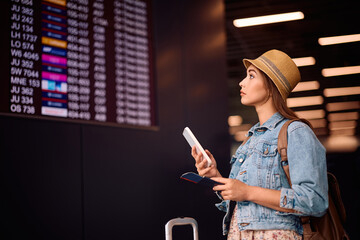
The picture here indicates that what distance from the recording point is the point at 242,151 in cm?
212

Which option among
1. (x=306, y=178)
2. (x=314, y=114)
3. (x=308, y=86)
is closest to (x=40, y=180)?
(x=306, y=178)

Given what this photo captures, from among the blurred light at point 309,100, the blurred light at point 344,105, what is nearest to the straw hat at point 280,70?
the blurred light at point 344,105

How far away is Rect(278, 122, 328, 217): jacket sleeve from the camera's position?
1793 mm

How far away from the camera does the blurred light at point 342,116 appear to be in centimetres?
800

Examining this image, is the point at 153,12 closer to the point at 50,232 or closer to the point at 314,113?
the point at 50,232

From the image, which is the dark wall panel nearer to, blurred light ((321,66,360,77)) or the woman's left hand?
the woman's left hand

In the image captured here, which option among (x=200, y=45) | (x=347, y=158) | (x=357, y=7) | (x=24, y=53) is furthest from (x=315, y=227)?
(x=357, y=7)

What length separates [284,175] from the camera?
76.5 inches

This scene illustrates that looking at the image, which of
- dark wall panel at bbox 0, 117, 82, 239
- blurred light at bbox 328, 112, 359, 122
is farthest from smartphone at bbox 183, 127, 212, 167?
blurred light at bbox 328, 112, 359, 122

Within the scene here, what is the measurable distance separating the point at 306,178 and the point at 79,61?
2067mm

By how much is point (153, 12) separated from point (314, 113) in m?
6.23

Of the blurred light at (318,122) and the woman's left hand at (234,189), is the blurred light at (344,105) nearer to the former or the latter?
the blurred light at (318,122)

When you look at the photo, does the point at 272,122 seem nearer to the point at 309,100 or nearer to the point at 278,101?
the point at 278,101

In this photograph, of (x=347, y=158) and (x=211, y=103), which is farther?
(x=347, y=158)
